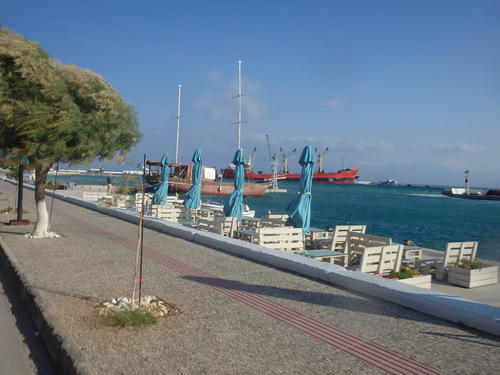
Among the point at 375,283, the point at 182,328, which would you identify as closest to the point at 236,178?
the point at 375,283

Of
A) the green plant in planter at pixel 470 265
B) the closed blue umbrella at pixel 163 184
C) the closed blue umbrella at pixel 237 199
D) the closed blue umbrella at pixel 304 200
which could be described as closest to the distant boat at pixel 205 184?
the closed blue umbrella at pixel 163 184

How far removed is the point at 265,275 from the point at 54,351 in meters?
3.47

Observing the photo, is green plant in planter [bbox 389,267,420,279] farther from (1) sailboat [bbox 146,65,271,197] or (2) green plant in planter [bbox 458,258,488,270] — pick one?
(1) sailboat [bbox 146,65,271,197]

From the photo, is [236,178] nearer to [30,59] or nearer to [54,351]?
[30,59]

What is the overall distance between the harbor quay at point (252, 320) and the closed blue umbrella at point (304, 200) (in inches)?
153

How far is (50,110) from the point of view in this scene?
8.48 m

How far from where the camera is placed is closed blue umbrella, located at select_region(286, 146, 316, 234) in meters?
11.7

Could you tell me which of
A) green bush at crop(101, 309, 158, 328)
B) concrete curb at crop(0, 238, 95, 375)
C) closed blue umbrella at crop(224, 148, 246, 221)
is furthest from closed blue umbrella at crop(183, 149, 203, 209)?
green bush at crop(101, 309, 158, 328)

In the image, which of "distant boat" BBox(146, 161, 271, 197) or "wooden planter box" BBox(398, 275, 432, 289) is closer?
"wooden planter box" BBox(398, 275, 432, 289)

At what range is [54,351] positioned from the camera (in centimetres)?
395

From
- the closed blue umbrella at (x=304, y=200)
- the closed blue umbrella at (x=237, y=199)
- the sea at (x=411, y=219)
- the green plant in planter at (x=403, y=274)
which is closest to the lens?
the green plant in planter at (x=403, y=274)

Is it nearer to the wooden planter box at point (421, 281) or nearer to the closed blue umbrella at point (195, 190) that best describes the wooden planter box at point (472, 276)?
the wooden planter box at point (421, 281)

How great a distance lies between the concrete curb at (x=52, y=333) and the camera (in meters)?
3.47

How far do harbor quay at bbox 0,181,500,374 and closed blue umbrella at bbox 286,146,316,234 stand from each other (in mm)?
3891
